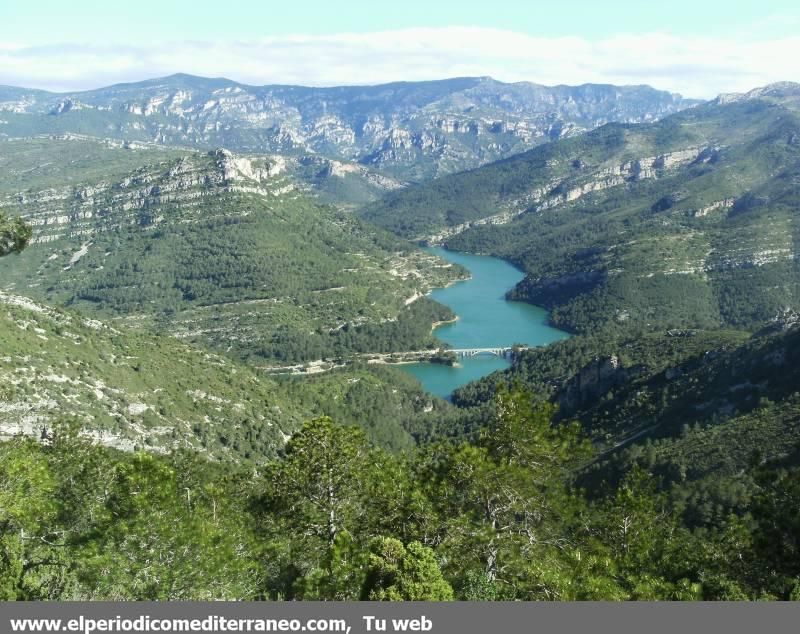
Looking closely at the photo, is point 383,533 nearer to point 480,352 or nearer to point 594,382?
point 594,382

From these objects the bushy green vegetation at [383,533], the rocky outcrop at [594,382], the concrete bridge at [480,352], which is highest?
the bushy green vegetation at [383,533]

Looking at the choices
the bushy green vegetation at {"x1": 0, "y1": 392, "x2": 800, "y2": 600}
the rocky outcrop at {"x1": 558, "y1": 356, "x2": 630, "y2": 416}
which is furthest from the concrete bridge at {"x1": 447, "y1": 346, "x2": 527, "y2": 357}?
the bushy green vegetation at {"x1": 0, "y1": 392, "x2": 800, "y2": 600}

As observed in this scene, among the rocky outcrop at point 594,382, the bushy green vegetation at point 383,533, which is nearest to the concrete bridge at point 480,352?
the rocky outcrop at point 594,382

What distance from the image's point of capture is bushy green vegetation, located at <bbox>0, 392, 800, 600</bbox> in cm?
2158

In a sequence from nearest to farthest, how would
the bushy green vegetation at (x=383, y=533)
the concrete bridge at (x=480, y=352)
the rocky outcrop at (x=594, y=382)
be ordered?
the bushy green vegetation at (x=383, y=533) < the rocky outcrop at (x=594, y=382) < the concrete bridge at (x=480, y=352)

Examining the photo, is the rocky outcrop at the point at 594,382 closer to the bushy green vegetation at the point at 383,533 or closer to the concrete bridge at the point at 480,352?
the concrete bridge at the point at 480,352

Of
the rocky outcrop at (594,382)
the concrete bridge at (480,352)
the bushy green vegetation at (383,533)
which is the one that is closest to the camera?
the bushy green vegetation at (383,533)

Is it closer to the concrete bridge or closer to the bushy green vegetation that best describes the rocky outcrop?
the concrete bridge

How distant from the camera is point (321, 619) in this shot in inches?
668

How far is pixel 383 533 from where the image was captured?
25.3 m

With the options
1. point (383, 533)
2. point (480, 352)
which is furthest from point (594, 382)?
point (383, 533)

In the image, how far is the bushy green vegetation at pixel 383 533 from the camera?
21.6 m

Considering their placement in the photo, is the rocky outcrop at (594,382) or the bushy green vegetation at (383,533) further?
the rocky outcrop at (594,382)

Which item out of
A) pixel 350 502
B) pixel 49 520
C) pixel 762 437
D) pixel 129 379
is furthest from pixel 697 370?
pixel 49 520
